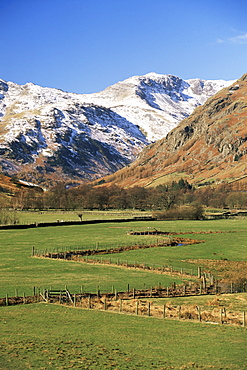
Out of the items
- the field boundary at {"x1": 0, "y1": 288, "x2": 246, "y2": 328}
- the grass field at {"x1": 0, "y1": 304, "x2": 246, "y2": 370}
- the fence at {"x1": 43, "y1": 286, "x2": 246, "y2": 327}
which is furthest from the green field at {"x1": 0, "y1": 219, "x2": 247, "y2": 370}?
the fence at {"x1": 43, "y1": 286, "x2": 246, "y2": 327}

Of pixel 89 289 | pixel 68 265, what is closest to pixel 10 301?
pixel 89 289

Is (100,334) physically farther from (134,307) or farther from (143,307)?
(143,307)

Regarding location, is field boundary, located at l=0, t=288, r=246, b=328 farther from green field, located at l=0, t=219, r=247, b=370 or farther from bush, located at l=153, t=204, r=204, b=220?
bush, located at l=153, t=204, r=204, b=220

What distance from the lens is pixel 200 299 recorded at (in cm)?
5331

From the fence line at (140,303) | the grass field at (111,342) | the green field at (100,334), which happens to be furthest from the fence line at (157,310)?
the grass field at (111,342)

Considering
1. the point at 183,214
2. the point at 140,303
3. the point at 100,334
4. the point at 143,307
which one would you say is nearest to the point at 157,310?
the point at 143,307

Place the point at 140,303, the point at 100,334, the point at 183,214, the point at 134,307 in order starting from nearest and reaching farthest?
the point at 100,334, the point at 134,307, the point at 140,303, the point at 183,214

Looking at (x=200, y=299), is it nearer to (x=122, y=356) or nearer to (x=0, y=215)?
(x=122, y=356)

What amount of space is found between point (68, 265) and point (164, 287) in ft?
70.8

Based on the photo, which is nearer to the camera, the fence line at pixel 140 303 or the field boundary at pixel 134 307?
the field boundary at pixel 134 307

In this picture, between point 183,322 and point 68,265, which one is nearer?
point 183,322

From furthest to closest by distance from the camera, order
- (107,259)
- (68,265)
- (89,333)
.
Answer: (107,259)
(68,265)
(89,333)

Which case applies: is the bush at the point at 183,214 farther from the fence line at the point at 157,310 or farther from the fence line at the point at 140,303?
the fence line at the point at 157,310

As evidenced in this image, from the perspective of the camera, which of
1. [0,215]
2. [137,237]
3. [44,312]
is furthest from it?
[0,215]
